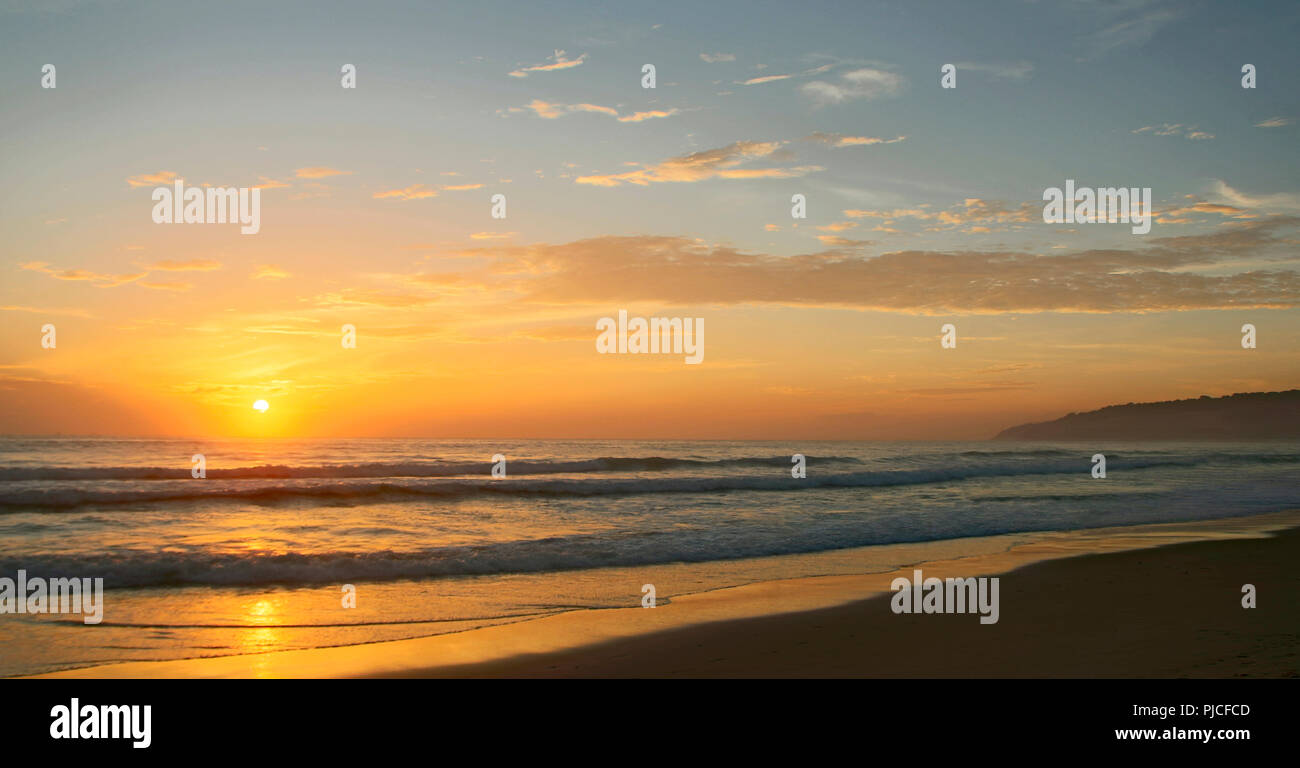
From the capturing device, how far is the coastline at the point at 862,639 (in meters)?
7.07

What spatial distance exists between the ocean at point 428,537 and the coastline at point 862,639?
81 cm

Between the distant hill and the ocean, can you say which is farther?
the distant hill

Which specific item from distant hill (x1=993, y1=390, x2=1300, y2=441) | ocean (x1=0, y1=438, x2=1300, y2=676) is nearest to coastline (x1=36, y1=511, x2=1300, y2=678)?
ocean (x1=0, y1=438, x2=1300, y2=676)

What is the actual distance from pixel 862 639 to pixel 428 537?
10778 mm

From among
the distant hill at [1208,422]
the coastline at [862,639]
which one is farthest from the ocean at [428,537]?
the distant hill at [1208,422]

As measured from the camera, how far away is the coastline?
7.07 meters

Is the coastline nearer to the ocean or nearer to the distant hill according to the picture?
the ocean

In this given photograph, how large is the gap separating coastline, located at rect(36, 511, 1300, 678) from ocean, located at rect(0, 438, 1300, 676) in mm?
812
